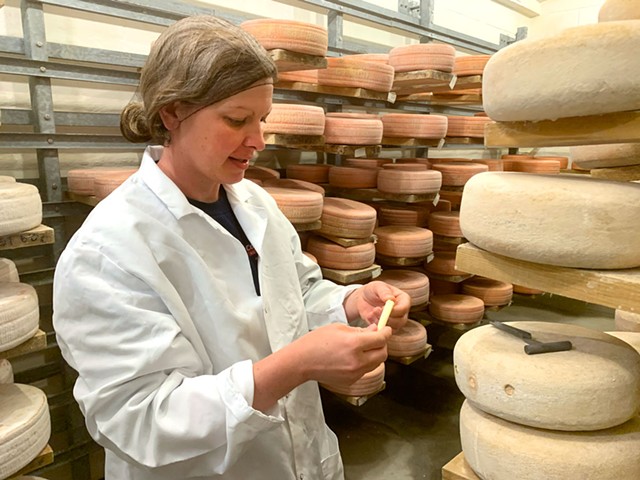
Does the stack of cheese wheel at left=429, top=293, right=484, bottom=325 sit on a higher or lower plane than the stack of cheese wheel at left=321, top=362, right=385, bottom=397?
higher

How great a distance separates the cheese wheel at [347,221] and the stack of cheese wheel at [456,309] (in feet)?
3.42

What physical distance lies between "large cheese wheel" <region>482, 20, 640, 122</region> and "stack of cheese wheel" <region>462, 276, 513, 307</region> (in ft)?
9.48

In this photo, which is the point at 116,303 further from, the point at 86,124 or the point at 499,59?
the point at 86,124

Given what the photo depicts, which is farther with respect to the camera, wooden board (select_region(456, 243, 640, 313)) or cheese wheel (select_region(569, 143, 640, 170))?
cheese wheel (select_region(569, 143, 640, 170))

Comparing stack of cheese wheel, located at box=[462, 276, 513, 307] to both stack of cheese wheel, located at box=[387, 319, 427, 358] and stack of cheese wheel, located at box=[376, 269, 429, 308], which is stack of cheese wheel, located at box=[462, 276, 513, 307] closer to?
stack of cheese wheel, located at box=[376, 269, 429, 308]

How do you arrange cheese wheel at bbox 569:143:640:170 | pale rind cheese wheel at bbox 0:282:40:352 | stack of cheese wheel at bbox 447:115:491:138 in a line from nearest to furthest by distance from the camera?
cheese wheel at bbox 569:143:640:170, pale rind cheese wheel at bbox 0:282:40:352, stack of cheese wheel at bbox 447:115:491:138

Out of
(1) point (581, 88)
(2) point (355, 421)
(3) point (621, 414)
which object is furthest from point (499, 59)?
(2) point (355, 421)

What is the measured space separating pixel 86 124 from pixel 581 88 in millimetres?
2331

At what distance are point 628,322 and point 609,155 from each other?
68 cm

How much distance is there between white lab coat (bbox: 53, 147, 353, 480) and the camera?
0.91 meters

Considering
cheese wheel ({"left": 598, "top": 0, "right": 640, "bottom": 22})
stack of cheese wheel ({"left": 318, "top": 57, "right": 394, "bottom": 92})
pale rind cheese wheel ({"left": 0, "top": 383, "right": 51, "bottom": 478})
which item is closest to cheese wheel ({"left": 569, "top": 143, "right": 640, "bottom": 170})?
cheese wheel ({"left": 598, "top": 0, "right": 640, "bottom": 22})

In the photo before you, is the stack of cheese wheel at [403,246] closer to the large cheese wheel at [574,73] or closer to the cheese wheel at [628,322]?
the cheese wheel at [628,322]

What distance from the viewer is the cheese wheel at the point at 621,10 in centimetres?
106

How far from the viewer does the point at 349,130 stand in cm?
276
